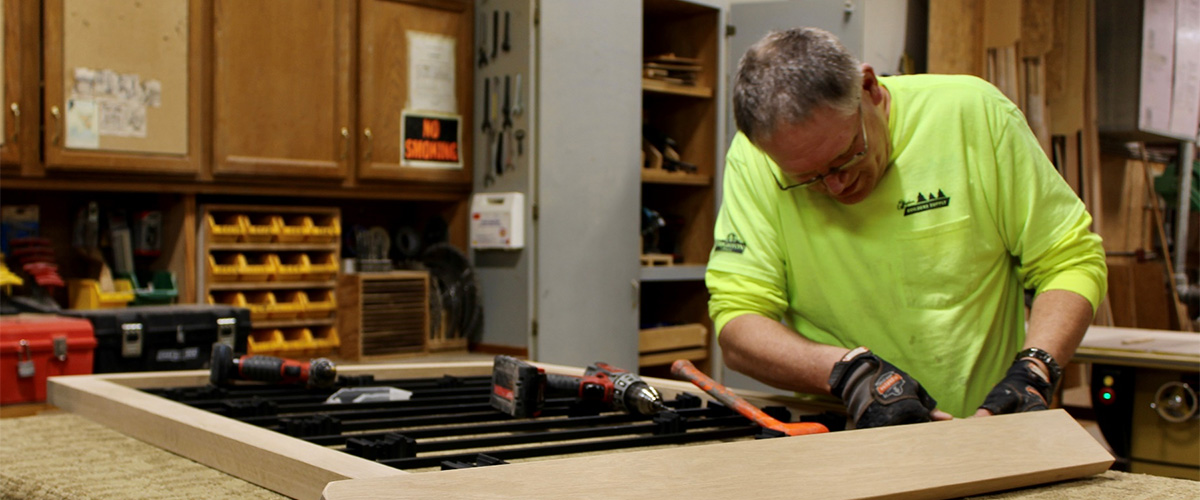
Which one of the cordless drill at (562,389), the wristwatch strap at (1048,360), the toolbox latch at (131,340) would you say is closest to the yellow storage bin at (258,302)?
the toolbox latch at (131,340)

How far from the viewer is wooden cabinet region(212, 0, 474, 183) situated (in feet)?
10.2

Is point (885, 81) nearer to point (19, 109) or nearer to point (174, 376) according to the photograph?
point (174, 376)

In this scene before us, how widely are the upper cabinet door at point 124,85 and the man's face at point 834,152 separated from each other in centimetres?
213

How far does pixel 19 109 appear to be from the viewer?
2.73 m

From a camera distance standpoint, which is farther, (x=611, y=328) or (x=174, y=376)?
(x=611, y=328)

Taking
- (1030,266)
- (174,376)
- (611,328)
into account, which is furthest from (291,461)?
(611,328)

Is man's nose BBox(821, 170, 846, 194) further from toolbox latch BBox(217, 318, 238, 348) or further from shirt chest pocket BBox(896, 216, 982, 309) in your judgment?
toolbox latch BBox(217, 318, 238, 348)

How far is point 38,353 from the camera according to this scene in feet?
6.56

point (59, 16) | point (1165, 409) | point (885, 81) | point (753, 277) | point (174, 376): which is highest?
point (59, 16)

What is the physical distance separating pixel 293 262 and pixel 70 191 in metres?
0.72

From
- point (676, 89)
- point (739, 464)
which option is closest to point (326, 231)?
point (676, 89)

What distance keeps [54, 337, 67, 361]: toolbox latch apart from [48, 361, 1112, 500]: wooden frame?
100 centimetres

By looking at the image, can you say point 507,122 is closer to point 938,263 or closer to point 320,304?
point 320,304

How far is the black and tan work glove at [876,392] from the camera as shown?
1158mm
